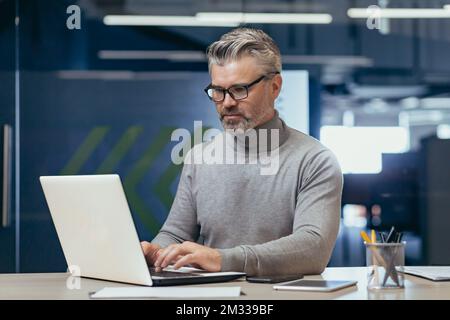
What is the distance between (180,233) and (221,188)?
20cm

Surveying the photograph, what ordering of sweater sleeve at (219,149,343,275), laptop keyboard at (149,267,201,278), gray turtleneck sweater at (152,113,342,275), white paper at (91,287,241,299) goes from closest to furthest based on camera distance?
white paper at (91,287,241,299) < laptop keyboard at (149,267,201,278) < sweater sleeve at (219,149,343,275) < gray turtleneck sweater at (152,113,342,275)

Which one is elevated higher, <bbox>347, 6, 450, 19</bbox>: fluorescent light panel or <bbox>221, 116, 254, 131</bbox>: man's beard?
<bbox>347, 6, 450, 19</bbox>: fluorescent light panel

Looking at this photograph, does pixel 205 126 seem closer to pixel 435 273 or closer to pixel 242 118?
pixel 242 118

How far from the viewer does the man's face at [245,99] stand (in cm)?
243

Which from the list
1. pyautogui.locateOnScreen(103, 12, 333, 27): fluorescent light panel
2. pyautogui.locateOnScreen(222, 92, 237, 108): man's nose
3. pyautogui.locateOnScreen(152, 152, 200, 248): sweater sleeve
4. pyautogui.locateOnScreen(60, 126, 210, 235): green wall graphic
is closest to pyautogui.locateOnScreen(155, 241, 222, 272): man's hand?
pyautogui.locateOnScreen(152, 152, 200, 248): sweater sleeve

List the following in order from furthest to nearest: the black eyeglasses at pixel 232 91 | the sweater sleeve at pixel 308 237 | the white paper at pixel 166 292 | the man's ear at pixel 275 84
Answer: the man's ear at pixel 275 84 → the black eyeglasses at pixel 232 91 → the sweater sleeve at pixel 308 237 → the white paper at pixel 166 292

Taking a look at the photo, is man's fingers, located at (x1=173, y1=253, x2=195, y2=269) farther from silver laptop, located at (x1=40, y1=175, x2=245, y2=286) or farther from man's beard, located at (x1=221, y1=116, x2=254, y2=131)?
man's beard, located at (x1=221, y1=116, x2=254, y2=131)

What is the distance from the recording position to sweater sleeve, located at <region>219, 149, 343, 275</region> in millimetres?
2031

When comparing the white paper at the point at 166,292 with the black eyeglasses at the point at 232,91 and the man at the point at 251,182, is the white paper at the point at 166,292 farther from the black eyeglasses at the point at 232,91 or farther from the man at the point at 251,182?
the black eyeglasses at the point at 232,91

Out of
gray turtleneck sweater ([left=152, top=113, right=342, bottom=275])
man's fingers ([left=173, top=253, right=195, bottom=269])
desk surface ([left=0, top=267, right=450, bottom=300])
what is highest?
gray turtleneck sweater ([left=152, top=113, right=342, bottom=275])

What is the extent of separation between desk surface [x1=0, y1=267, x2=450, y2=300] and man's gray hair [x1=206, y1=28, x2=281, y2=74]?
0.75 meters

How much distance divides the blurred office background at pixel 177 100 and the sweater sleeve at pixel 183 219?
186cm

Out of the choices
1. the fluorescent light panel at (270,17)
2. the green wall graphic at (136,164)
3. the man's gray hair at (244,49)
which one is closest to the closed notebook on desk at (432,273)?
the man's gray hair at (244,49)

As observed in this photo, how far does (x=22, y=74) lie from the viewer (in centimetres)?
448
